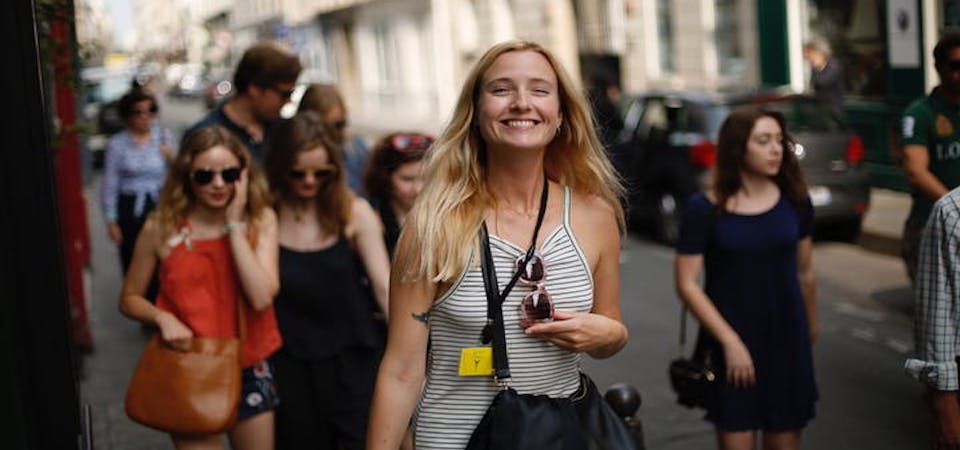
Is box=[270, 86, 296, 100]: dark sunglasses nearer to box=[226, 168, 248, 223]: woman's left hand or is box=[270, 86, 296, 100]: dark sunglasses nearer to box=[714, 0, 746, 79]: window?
box=[226, 168, 248, 223]: woman's left hand

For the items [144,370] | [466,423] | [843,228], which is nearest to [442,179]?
[466,423]

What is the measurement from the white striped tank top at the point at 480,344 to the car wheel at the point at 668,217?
1028cm

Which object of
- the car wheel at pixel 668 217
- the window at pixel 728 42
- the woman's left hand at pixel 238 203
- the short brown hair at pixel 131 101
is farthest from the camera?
the window at pixel 728 42

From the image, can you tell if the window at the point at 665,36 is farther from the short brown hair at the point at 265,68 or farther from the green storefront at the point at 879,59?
the short brown hair at the point at 265,68

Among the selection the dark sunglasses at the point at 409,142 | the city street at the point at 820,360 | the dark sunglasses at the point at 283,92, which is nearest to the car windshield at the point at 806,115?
the city street at the point at 820,360

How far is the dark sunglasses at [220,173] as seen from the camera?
15.3 feet

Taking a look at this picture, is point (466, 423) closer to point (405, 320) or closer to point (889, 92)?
point (405, 320)

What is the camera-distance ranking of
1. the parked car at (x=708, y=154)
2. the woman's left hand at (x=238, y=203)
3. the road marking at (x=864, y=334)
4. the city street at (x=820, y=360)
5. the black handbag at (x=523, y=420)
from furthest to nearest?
the parked car at (x=708, y=154) < the road marking at (x=864, y=334) < the city street at (x=820, y=360) < the woman's left hand at (x=238, y=203) < the black handbag at (x=523, y=420)

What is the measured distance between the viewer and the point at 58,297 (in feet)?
11.2

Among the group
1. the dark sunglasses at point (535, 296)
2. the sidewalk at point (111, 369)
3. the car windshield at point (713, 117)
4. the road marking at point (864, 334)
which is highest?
the dark sunglasses at point (535, 296)

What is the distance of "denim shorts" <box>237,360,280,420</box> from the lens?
180 inches

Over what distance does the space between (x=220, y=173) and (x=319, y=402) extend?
0.89 metres

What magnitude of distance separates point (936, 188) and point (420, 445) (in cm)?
404

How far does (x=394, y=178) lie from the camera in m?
5.20
